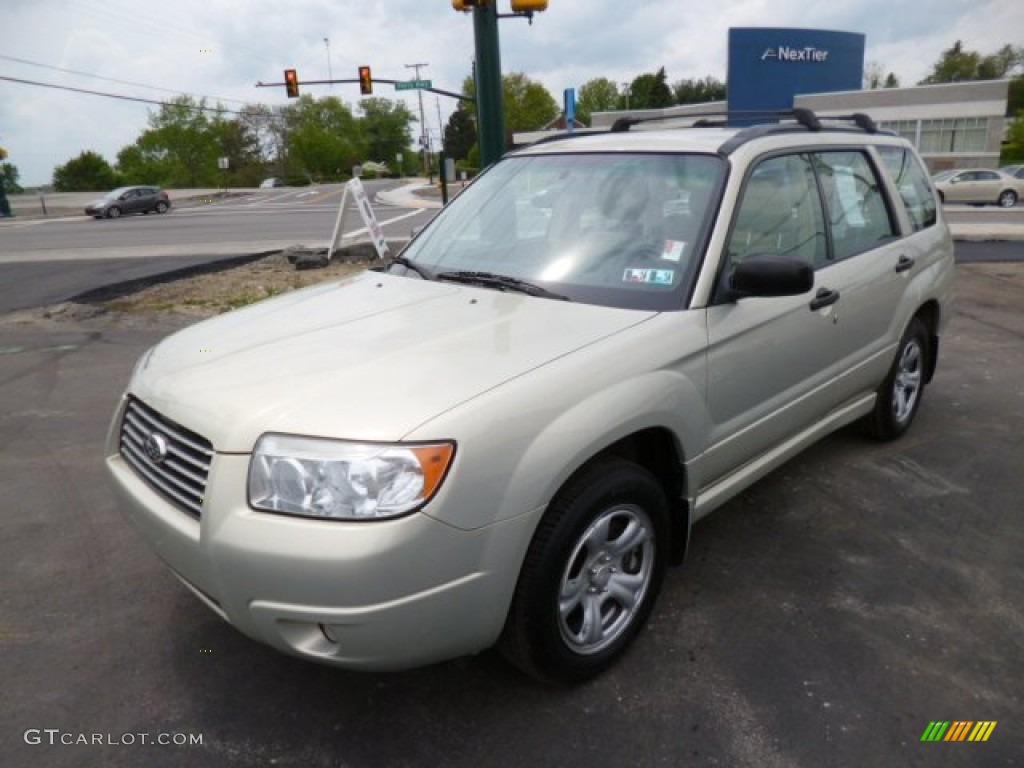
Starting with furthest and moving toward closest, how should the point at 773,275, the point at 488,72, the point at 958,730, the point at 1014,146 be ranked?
the point at 1014,146 → the point at 488,72 → the point at 773,275 → the point at 958,730

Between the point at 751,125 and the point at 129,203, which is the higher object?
the point at 751,125

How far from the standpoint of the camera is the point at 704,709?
97.9 inches

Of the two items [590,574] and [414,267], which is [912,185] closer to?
[414,267]

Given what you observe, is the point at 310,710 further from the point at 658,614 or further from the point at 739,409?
the point at 739,409

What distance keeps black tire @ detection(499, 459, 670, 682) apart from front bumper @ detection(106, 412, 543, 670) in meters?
0.11

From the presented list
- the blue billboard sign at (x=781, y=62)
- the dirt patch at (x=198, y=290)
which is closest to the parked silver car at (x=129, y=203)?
the dirt patch at (x=198, y=290)

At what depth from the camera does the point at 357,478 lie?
79.2 inches

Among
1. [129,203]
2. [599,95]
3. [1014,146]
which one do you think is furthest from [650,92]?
[129,203]

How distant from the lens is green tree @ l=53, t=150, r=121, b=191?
68.8m

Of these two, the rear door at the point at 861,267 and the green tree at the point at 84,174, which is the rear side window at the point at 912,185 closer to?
the rear door at the point at 861,267

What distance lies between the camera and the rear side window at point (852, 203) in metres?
3.70

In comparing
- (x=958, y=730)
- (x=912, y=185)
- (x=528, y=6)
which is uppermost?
(x=528, y=6)

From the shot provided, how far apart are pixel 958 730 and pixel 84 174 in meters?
80.2

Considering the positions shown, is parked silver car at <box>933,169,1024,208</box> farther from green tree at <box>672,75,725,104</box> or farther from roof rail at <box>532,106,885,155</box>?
green tree at <box>672,75,725,104</box>
